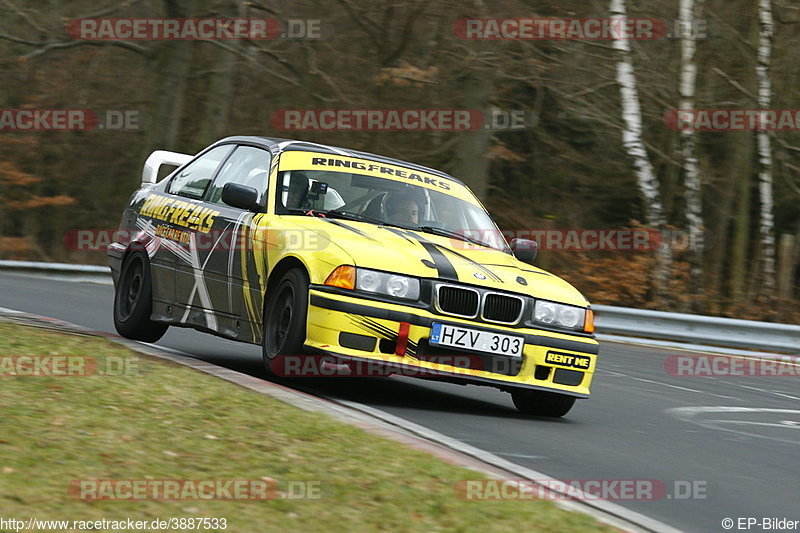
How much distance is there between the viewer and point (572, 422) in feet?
28.6

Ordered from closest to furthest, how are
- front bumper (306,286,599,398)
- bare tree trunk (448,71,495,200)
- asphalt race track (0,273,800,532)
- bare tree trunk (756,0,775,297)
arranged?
asphalt race track (0,273,800,532) < front bumper (306,286,599,398) < bare tree trunk (756,0,775,297) < bare tree trunk (448,71,495,200)

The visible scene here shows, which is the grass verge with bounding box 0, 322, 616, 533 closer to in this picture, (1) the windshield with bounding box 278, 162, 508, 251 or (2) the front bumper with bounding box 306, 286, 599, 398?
(2) the front bumper with bounding box 306, 286, 599, 398

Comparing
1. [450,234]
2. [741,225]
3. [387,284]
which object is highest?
[741,225]

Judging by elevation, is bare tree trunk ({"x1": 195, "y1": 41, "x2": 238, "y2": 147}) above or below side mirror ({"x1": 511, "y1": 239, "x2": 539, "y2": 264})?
above

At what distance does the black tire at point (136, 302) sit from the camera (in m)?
10.2

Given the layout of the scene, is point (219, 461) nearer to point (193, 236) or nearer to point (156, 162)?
point (193, 236)

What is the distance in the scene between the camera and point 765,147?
75.8ft

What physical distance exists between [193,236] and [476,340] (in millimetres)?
2683

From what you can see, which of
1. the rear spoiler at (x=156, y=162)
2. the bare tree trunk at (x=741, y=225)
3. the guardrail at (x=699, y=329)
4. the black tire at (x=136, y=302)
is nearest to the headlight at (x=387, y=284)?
the black tire at (x=136, y=302)

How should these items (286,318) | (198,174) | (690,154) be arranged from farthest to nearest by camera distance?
(690,154)
(198,174)
(286,318)

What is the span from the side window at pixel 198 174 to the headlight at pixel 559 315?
10.2 feet

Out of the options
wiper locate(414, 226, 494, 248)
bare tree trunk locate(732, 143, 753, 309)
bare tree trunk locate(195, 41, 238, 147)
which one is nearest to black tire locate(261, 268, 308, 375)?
wiper locate(414, 226, 494, 248)

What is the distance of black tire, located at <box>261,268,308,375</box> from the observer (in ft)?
26.2

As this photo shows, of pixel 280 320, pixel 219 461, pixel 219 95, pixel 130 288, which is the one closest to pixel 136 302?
pixel 130 288
